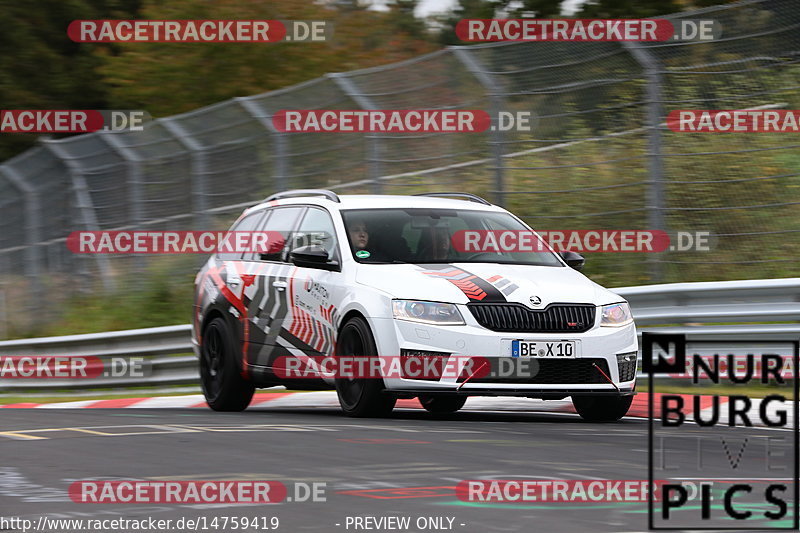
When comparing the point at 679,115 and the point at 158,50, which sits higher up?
the point at 158,50

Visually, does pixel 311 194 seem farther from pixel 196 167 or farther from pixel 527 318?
pixel 196 167

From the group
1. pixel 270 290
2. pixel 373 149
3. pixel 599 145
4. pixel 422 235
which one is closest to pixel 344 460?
pixel 422 235

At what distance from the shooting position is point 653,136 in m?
13.1

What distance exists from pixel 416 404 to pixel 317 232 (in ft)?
6.62

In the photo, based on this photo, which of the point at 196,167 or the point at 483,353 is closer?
the point at 483,353

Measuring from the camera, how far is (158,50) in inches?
1298

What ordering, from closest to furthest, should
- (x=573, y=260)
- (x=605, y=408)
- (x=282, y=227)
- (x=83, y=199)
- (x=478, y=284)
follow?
(x=478, y=284) < (x=605, y=408) < (x=573, y=260) < (x=282, y=227) < (x=83, y=199)

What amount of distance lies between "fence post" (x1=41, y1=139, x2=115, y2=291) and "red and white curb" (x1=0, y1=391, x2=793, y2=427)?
20.4ft

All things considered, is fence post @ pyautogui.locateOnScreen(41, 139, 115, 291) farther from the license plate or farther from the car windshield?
the license plate

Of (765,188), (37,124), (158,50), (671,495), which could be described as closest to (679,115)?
(765,188)

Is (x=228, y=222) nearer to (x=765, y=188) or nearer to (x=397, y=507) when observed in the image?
(x=765, y=188)

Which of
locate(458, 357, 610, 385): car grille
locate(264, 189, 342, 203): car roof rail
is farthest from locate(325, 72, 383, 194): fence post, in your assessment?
locate(458, 357, 610, 385): car grille

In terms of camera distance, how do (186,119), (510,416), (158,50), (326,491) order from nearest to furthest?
1. (326,491)
2. (510,416)
3. (186,119)
4. (158,50)

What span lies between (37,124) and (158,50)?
810cm
